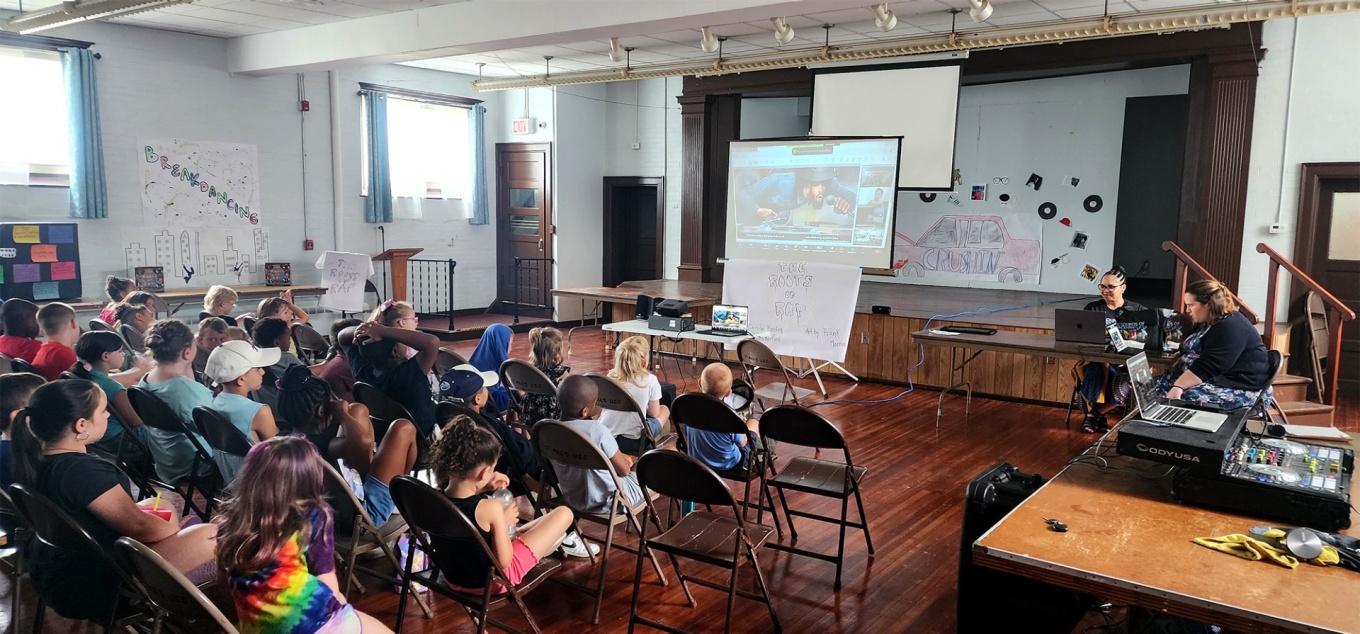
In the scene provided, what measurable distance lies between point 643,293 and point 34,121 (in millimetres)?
5716

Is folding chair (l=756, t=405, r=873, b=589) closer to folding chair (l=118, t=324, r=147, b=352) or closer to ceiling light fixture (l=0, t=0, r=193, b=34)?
folding chair (l=118, t=324, r=147, b=352)

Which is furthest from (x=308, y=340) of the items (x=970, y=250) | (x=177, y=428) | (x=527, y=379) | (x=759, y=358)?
(x=970, y=250)

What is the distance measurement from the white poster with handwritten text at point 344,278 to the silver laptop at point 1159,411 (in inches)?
304

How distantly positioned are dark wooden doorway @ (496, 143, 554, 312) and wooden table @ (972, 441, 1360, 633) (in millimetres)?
9430

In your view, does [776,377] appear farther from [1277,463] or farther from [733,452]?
[1277,463]

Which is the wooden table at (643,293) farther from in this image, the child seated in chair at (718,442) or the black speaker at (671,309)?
the child seated in chair at (718,442)

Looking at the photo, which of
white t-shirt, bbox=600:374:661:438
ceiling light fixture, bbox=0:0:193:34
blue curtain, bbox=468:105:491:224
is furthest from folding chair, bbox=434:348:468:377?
blue curtain, bbox=468:105:491:224

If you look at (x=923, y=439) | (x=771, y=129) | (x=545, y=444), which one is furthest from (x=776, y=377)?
(x=545, y=444)

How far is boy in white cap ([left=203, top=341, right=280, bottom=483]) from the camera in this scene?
3.25 m

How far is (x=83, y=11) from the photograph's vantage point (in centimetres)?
614

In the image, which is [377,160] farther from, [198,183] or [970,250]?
[970,250]

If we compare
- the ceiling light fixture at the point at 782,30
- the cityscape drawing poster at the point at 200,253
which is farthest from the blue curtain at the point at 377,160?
the ceiling light fixture at the point at 782,30

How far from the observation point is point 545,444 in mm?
3217

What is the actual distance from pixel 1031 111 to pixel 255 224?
8554 mm
